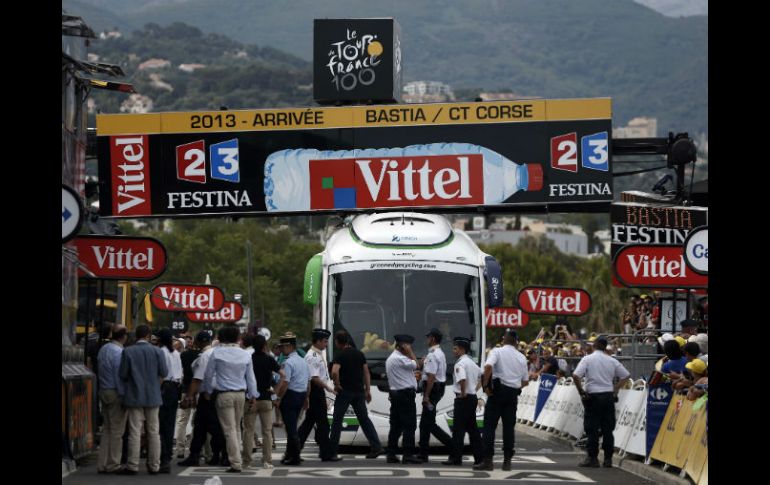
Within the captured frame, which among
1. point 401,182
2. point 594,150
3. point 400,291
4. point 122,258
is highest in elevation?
point 594,150

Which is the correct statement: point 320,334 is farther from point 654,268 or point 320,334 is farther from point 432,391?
point 654,268

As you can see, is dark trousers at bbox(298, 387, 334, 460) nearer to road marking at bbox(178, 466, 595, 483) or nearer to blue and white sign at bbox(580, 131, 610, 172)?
road marking at bbox(178, 466, 595, 483)

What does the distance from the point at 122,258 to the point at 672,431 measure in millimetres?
7987

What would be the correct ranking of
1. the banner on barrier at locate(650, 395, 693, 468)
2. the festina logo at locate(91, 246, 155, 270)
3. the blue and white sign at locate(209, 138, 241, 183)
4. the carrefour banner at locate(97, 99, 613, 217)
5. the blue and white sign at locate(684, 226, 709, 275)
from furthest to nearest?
1. the blue and white sign at locate(209, 138, 241, 183)
2. the carrefour banner at locate(97, 99, 613, 217)
3. the festina logo at locate(91, 246, 155, 270)
4. the banner on barrier at locate(650, 395, 693, 468)
5. the blue and white sign at locate(684, 226, 709, 275)

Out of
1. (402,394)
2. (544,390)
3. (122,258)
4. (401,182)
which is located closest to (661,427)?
(402,394)

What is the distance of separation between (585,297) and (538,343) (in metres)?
4.13

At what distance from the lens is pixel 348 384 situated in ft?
72.0

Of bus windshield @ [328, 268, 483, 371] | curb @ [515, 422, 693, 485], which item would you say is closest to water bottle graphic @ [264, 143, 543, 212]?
bus windshield @ [328, 268, 483, 371]

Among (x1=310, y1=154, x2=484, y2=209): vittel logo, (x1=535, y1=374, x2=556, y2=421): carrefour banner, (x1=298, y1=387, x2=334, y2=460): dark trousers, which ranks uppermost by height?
(x1=310, y1=154, x2=484, y2=209): vittel logo

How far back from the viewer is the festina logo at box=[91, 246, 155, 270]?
71.4 feet

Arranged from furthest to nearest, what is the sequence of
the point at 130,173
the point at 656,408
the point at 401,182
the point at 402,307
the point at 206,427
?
the point at 130,173, the point at 401,182, the point at 402,307, the point at 206,427, the point at 656,408

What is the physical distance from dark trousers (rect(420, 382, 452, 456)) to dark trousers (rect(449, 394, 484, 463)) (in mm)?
746

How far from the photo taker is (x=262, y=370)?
20.6 metres
